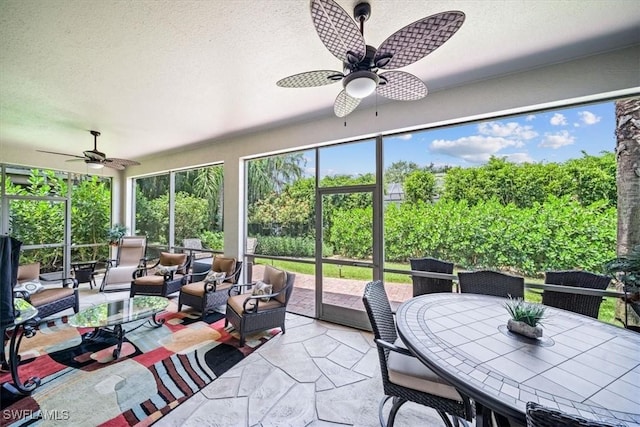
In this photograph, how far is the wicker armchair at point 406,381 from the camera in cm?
156

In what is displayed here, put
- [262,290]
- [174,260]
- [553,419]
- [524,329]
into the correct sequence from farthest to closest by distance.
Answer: [174,260] → [262,290] → [524,329] → [553,419]

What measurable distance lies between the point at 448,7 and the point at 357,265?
3.02 meters

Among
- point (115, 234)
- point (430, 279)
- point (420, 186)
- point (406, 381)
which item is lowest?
point (406, 381)

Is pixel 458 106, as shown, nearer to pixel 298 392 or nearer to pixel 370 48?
pixel 370 48

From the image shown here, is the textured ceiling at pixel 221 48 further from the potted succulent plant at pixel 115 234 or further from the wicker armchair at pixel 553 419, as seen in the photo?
the potted succulent plant at pixel 115 234

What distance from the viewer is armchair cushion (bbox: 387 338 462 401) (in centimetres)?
158

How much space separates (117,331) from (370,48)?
12.7 feet

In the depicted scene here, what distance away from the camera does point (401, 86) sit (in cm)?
207

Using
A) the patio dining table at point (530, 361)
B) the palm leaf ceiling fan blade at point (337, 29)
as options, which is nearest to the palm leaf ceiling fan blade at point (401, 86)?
the palm leaf ceiling fan blade at point (337, 29)

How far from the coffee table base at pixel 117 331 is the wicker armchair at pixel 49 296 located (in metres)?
0.86

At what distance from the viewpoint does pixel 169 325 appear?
3660 mm

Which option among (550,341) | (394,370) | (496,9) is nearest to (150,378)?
(394,370)

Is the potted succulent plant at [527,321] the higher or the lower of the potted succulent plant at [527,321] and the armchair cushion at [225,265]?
the higher

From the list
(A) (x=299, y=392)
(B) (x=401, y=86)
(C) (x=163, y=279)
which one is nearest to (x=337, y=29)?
(B) (x=401, y=86)
